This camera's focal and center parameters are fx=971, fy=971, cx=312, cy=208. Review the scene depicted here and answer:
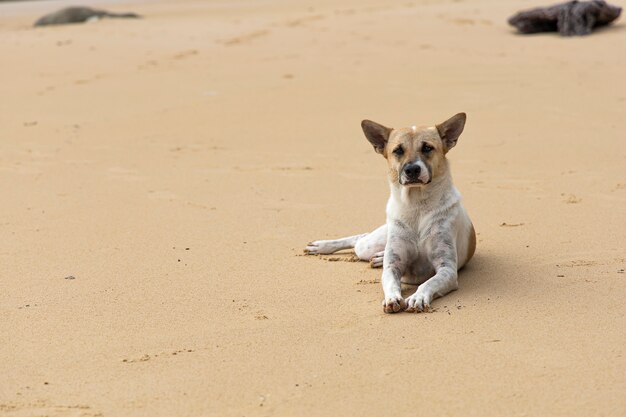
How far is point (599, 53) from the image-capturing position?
1414cm

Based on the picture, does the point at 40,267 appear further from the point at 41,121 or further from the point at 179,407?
the point at 41,121

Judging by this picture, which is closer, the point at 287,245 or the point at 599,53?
the point at 287,245

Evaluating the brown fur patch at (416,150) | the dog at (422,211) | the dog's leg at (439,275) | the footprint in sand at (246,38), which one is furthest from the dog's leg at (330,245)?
the footprint in sand at (246,38)

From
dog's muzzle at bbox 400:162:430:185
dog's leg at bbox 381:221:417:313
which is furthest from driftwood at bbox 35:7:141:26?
dog's muzzle at bbox 400:162:430:185

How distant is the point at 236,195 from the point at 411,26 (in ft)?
34.0

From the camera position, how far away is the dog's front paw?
5.47 metres

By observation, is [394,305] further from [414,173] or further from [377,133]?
[377,133]

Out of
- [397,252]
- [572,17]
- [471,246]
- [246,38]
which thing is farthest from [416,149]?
[246,38]

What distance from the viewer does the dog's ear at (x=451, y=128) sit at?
20.5 ft

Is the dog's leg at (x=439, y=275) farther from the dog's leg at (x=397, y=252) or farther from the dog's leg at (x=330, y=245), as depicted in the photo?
the dog's leg at (x=330, y=245)

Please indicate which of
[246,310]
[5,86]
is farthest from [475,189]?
[5,86]

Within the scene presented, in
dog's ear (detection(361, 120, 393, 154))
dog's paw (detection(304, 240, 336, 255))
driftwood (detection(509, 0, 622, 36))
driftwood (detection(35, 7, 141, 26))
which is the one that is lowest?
driftwood (detection(35, 7, 141, 26))

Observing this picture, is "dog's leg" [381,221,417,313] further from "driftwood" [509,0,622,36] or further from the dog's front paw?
"driftwood" [509,0,622,36]

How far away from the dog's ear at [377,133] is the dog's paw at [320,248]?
830 millimetres
